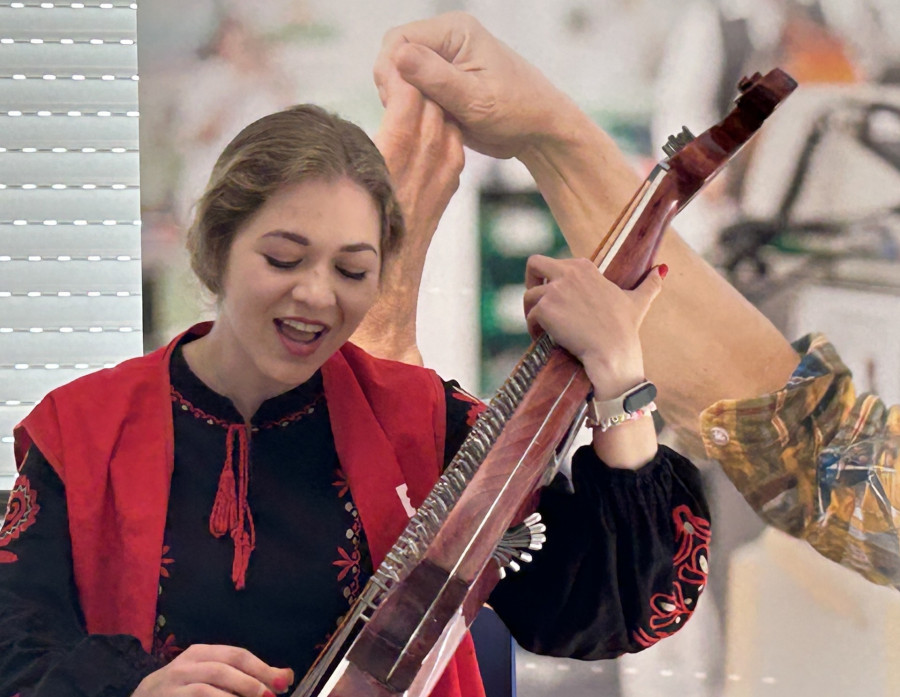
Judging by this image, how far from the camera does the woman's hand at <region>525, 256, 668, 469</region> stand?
670mm

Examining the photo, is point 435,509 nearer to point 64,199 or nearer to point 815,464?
point 815,464

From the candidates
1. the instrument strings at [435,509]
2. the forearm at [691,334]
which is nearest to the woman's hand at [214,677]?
the instrument strings at [435,509]

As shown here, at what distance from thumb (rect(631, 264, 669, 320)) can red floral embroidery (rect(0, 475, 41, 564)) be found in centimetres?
55

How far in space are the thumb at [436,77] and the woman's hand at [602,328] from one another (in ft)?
2.57

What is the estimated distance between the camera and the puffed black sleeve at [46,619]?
0.66 metres

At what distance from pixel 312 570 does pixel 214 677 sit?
0.15 metres

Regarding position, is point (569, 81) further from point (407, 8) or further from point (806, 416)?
point (806, 416)

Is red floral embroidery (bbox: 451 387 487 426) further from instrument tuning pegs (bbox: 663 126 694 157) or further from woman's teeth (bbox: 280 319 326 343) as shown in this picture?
instrument tuning pegs (bbox: 663 126 694 157)

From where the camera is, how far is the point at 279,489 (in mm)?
797

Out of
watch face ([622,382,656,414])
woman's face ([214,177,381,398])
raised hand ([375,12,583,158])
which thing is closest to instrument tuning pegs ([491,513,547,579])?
watch face ([622,382,656,414])

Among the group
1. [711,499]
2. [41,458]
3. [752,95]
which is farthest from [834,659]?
[41,458]

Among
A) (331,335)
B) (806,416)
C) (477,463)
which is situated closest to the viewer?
(477,463)

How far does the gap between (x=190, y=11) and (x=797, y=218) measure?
1.09m

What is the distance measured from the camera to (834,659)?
1.46 metres
